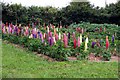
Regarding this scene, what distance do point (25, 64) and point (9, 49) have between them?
242 centimetres

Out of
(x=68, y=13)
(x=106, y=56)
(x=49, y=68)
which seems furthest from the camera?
(x=68, y=13)

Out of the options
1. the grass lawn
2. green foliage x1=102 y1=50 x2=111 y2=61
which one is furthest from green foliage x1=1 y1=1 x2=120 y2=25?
the grass lawn

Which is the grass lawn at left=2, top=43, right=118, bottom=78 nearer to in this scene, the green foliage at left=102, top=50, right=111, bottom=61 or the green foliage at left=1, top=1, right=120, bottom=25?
the green foliage at left=102, top=50, right=111, bottom=61

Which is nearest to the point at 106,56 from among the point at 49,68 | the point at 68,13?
the point at 49,68

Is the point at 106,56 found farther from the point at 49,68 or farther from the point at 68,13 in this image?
the point at 68,13

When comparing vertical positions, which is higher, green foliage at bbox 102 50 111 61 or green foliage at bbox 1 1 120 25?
green foliage at bbox 1 1 120 25

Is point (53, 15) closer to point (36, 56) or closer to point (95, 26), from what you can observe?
point (95, 26)

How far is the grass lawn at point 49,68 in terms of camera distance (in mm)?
5828

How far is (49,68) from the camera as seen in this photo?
257 inches

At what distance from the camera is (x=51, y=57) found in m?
7.96

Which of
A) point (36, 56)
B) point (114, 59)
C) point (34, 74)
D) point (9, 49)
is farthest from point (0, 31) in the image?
point (34, 74)

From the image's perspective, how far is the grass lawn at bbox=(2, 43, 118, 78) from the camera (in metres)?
5.83

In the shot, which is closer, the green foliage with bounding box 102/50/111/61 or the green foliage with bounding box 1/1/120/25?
the green foliage with bounding box 102/50/111/61

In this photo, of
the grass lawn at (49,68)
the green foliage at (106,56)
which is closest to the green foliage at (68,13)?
the green foliage at (106,56)
